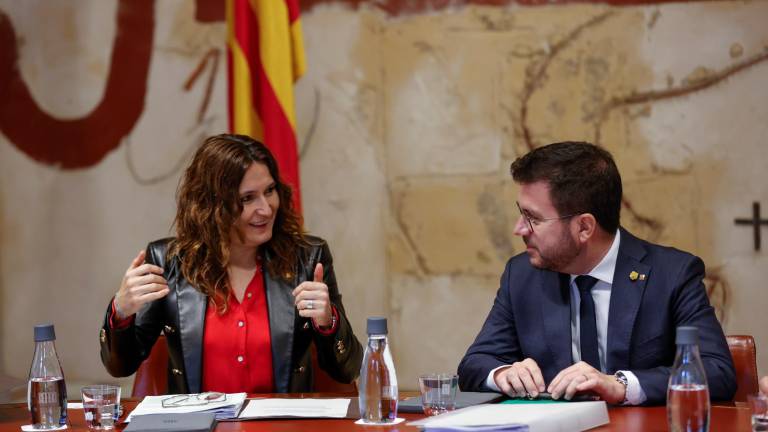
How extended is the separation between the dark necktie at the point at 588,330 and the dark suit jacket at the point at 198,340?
67 centimetres

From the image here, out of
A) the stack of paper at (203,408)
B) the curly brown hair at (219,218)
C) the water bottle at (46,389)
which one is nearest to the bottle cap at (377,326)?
the stack of paper at (203,408)

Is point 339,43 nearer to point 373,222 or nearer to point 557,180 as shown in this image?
point 373,222

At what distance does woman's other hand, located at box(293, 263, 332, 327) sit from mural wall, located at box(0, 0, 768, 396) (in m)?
1.79

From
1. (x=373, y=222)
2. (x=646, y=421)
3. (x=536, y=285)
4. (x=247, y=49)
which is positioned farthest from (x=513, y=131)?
(x=646, y=421)

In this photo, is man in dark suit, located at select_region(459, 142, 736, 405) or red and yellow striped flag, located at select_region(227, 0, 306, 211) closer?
man in dark suit, located at select_region(459, 142, 736, 405)

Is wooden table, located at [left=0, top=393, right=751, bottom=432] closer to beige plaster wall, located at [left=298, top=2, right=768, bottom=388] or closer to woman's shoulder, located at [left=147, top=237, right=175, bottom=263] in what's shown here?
woman's shoulder, located at [left=147, top=237, right=175, bottom=263]

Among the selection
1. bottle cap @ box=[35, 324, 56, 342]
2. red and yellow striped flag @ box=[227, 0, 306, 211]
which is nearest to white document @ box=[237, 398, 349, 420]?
bottle cap @ box=[35, 324, 56, 342]

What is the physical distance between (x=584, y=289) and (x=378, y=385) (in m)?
0.78

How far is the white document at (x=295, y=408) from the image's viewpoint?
2293mm

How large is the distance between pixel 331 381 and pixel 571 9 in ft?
7.25

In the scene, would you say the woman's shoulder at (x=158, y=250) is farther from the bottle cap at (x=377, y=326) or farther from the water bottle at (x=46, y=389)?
the bottle cap at (x=377, y=326)

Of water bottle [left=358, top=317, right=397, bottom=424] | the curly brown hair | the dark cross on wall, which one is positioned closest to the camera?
water bottle [left=358, top=317, right=397, bottom=424]

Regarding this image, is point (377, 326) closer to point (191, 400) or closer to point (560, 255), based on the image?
point (191, 400)

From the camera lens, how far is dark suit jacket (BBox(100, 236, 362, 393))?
2922mm
